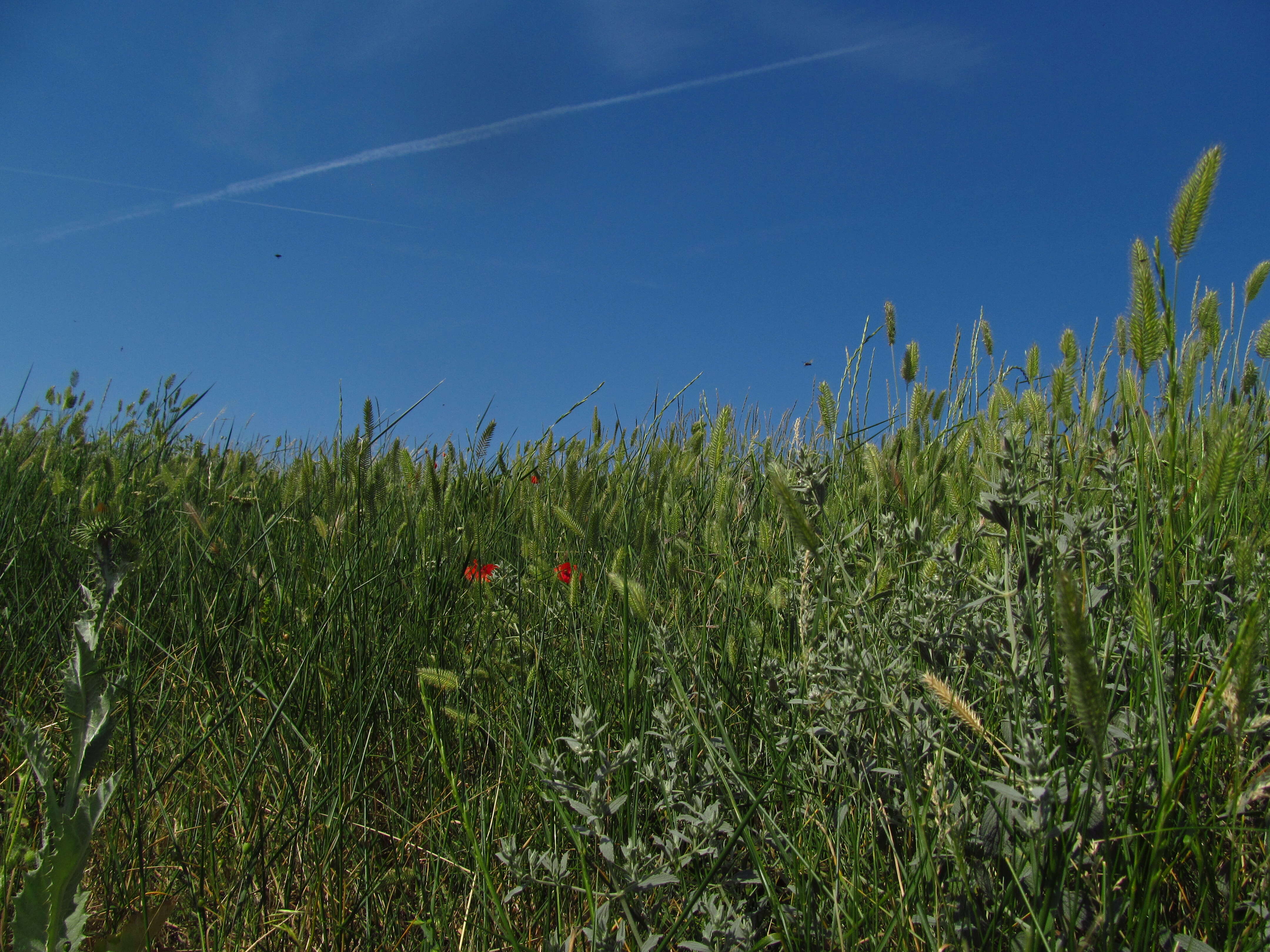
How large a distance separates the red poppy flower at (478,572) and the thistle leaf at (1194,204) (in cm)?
124

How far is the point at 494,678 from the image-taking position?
1340mm

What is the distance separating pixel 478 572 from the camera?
165 centimetres

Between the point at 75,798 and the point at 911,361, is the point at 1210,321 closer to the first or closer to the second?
the point at 911,361

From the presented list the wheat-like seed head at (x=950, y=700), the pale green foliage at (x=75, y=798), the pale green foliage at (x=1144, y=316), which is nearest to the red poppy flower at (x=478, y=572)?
the pale green foliage at (x=75, y=798)

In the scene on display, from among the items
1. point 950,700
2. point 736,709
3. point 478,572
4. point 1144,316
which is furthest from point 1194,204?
point 478,572

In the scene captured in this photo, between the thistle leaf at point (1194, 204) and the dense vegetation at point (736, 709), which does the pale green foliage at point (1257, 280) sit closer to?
the dense vegetation at point (736, 709)

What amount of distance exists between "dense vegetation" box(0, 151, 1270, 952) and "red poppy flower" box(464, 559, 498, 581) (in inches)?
0.6

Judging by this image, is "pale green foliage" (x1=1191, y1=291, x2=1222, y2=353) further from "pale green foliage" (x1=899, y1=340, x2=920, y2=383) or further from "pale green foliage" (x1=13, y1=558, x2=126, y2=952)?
"pale green foliage" (x1=13, y1=558, x2=126, y2=952)

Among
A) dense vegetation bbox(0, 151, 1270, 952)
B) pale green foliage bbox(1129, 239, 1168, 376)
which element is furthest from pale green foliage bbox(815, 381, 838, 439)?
pale green foliage bbox(1129, 239, 1168, 376)

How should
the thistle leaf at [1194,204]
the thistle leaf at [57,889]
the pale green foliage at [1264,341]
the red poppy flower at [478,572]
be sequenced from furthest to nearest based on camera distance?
1. the pale green foliage at [1264,341]
2. the red poppy flower at [478,572]
3. the thistle leaf at [1194,204]
4. the thistle leaf at [57,889]

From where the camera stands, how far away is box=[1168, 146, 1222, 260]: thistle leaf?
997 millimetres

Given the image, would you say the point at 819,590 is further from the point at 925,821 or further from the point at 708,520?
the point at 708,520

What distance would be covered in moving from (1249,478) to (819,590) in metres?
1.20

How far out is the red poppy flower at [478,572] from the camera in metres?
1.62
